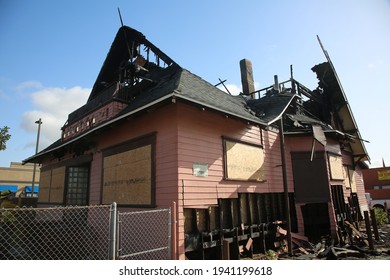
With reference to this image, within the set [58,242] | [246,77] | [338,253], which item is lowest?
[338,253]

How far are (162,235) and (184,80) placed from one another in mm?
5436

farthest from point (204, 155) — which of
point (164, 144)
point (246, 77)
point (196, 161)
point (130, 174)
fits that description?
point (246, 77)

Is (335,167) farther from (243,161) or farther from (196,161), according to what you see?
(196,161)

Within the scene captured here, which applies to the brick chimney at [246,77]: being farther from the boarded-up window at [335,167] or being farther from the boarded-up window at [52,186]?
the boarded-up window at [52,186]

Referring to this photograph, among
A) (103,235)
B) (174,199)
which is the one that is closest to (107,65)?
(103,235)

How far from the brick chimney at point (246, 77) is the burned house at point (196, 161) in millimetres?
4441

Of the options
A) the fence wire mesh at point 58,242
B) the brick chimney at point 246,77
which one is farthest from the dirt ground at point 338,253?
the brick chimney at point 246,77

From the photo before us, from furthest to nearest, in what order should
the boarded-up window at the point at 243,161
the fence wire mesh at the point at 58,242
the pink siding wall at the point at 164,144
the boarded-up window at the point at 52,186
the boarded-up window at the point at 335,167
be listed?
the boarded-up window at the point at 52,186
the boarded-up window at the point at 335,167
the boarded-up window at the point at 243,161
the fence wire mesh at the point at 58,242
the pink siding wall at the point at 164,144

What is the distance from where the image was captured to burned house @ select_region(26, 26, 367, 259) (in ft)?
24.7

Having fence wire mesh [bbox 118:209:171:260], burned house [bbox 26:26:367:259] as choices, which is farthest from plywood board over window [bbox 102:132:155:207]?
fence wire mesh [bbox 118:209:171:260]

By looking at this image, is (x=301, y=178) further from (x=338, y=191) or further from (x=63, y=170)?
(x=63, y=170)

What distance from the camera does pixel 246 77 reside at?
1977 centimetres

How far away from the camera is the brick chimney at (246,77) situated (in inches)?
768

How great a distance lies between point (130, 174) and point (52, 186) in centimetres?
837
